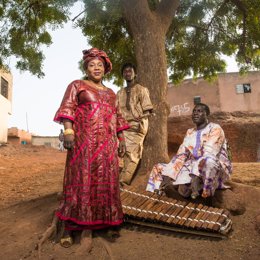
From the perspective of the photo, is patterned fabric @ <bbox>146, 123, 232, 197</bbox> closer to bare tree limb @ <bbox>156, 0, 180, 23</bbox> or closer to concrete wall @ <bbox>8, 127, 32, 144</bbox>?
bare tree limb @ <bbox>156, 0, 180, 23</bbox>

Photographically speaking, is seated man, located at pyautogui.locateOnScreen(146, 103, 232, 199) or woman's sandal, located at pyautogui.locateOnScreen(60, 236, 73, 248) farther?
seated man, located at pyautogui.locateOnScreen(146, 103, 232, 199)

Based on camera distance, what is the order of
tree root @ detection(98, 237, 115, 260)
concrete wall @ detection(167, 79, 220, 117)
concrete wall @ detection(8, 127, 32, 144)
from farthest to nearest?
concrete wall @ detection(167, 79, 220, 117), concrete wall @ detection(8, 127, 32, 144), tree root @ detection(98, 237, 115, 260)

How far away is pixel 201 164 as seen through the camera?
3.94 metres

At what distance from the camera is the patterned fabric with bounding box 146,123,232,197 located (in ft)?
12.8

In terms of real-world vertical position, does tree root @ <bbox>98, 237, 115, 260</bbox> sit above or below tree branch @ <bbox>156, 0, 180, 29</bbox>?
below

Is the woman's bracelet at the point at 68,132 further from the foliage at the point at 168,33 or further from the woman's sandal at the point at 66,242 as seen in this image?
the foliage at the point at 168,33

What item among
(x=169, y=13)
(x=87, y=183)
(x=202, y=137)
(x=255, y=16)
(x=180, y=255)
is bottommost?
(x=180, y=255)

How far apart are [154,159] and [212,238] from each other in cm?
213

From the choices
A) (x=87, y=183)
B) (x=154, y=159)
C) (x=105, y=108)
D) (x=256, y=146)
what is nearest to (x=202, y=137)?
(x=154, y=159)

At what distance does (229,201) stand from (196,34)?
7.42m

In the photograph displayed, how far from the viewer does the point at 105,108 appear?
3.56m

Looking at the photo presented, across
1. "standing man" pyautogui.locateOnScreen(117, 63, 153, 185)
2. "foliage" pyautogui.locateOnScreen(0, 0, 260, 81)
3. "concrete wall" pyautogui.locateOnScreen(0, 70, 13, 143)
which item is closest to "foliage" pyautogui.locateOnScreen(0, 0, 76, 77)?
"foliage" pyautogui.locateOnScreen(0, 0, 260, 81)

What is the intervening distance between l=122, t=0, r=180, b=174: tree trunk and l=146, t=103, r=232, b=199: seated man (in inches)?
34.9

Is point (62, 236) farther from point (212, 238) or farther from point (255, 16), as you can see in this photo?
point (255, 16)
